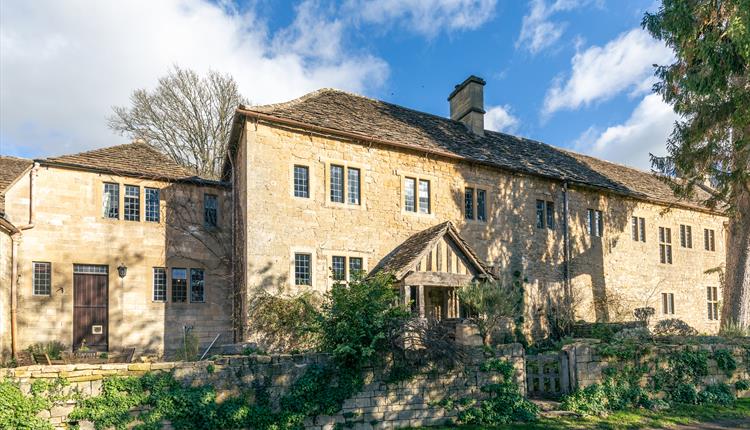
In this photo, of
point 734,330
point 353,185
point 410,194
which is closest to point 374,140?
point 353,185

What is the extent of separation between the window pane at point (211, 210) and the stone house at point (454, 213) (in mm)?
882

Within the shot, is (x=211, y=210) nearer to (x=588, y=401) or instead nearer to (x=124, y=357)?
(x=124, y=357)

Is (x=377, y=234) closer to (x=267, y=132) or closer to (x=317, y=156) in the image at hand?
(x=317, y=156)

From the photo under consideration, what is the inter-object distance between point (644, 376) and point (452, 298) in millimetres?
5842

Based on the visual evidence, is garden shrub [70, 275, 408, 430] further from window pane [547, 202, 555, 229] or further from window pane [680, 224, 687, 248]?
window pane [680, 224, 687, 248]

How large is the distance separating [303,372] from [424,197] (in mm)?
9125

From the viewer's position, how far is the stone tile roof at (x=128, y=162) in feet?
50.9

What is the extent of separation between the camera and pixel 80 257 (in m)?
15.2

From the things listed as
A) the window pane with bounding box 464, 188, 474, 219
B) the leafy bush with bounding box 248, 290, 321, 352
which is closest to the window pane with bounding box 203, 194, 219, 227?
the leafy bush with bounding box 248, 290, 321, 352

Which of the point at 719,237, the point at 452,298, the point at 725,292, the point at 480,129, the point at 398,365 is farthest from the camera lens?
the point at 719,237

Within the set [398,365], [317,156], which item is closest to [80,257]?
[317,156]

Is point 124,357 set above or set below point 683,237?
below

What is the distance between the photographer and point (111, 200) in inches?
625

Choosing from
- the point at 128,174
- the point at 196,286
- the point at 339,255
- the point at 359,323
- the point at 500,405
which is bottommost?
the point at 500,405
